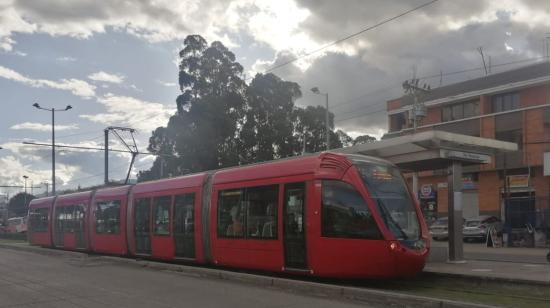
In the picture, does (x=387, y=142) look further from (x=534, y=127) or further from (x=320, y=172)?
(x=534, y=127)

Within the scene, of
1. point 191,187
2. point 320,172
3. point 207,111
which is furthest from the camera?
point 207,111

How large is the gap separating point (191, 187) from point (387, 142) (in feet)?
19.5

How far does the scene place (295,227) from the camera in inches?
515

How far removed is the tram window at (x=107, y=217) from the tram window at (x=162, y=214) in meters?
3.32

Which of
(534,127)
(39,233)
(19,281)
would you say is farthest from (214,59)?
(19,281)

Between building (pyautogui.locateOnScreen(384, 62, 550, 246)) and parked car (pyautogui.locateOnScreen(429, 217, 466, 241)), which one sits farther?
building (pyautogui.locateOnScreen(384, 62, 550, 246))

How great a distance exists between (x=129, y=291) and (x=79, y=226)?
14622 mm

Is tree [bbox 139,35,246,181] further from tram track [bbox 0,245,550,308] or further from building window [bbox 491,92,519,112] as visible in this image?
tram track [bbox 0,245,550,308]

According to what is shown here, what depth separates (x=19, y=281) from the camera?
1470 centimetres

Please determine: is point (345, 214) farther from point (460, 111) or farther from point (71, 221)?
point (460, 111)

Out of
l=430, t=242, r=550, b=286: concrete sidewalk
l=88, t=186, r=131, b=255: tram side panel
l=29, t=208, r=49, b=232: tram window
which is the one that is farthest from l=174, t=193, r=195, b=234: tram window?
l=29, t=208, r=49, b=232: tram window

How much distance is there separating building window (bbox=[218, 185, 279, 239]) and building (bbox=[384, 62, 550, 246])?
22564 millimetres

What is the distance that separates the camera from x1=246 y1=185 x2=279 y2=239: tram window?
45.2 ft

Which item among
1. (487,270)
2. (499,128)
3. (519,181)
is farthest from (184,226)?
(499,128)
